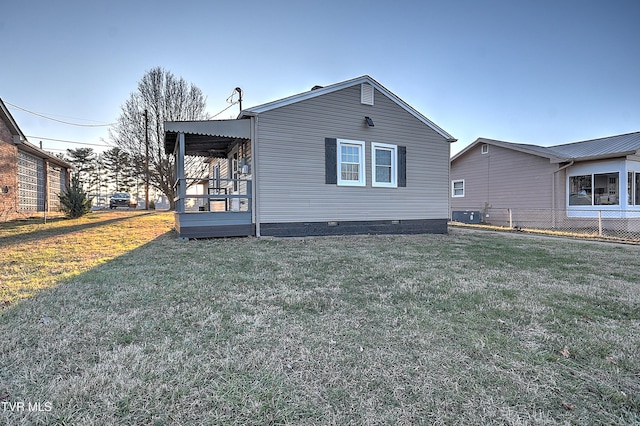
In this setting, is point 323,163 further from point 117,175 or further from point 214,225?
point 117,175

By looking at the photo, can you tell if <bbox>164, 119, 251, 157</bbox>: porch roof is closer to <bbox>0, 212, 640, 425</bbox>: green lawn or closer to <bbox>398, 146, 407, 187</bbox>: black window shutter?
<bbox>0, 212, 640, 425</bbox>: green lawn

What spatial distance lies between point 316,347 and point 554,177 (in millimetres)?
15066

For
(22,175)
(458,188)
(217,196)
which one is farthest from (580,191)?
(22,175)

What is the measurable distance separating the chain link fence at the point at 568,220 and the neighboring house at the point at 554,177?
0.07m

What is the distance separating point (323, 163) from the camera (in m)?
8.92

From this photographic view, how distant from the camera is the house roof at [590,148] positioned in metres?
11.6

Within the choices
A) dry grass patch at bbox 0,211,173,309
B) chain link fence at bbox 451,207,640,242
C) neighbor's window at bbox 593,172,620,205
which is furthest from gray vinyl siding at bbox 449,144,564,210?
dry grass patch at bbox 0,211,173,309

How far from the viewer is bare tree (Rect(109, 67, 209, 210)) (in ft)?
69.8

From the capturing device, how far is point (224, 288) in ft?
12.2

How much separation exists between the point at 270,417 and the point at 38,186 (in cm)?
1994

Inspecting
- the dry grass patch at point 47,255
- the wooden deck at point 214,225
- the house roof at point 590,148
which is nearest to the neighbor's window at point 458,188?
the house roof at point 590,148

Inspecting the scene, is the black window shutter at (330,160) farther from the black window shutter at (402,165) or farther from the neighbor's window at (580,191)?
the neighbor's window at (580,191)

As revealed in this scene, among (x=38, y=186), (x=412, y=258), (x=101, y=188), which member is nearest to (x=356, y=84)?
(x=412, y=258)

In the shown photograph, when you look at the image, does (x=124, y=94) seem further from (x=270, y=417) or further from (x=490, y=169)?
(x=270, y=417)
